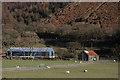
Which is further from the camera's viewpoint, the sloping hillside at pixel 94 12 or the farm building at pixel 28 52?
the sloping hillside at pixel 94 12

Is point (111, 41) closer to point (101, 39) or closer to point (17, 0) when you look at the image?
point (101, 39)

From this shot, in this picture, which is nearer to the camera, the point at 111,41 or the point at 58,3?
the point at 111,41

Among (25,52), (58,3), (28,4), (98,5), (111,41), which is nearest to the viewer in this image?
(25,52)

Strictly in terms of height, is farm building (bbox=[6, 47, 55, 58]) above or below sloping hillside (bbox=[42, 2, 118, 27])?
below

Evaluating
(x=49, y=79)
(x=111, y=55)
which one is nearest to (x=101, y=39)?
(x=111, y=55)

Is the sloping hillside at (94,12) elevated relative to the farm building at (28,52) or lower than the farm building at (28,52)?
elevated

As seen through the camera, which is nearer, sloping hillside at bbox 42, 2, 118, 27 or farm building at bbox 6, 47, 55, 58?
farm building at bbox 6, 47, 55, 58

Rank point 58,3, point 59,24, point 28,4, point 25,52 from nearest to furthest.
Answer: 1. point 25,52
2. point 59,24
3. point 58,3
4. point 28,4

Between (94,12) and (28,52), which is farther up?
(94,12)
